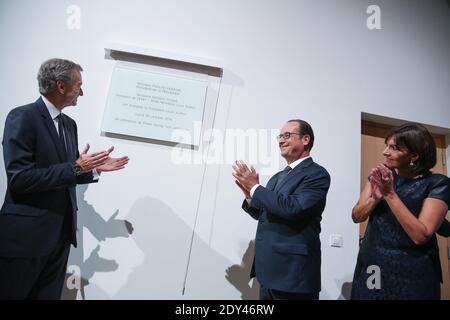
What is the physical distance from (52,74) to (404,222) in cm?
163

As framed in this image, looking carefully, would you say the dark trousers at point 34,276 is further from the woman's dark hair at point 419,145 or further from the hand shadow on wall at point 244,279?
the woman's dark hair at point 419,145

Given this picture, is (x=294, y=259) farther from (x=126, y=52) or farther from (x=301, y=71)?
(x=126, y=52)

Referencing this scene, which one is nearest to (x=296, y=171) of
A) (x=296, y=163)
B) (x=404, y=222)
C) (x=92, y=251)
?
(x=296, y=163)

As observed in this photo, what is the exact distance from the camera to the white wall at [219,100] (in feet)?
5.92

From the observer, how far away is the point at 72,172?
1201 millimetres

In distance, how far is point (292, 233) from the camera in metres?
1.29

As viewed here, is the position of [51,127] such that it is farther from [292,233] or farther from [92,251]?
[292,233]

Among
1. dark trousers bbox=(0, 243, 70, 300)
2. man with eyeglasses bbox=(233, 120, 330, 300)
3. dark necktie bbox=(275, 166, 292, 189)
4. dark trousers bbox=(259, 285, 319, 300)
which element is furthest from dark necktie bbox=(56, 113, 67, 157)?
dark trousers bbox=(259, 285, 319, 300)

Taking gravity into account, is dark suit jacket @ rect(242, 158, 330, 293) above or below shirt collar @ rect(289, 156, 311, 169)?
below

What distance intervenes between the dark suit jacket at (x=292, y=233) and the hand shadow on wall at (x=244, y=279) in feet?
1.76

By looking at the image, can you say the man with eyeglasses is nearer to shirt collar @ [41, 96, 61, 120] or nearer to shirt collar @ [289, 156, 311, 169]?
shirt collar @ [289, 156, 311, 169]

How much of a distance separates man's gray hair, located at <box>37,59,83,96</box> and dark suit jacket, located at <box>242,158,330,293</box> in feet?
3.34

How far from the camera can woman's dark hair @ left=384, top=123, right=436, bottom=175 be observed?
128cm
